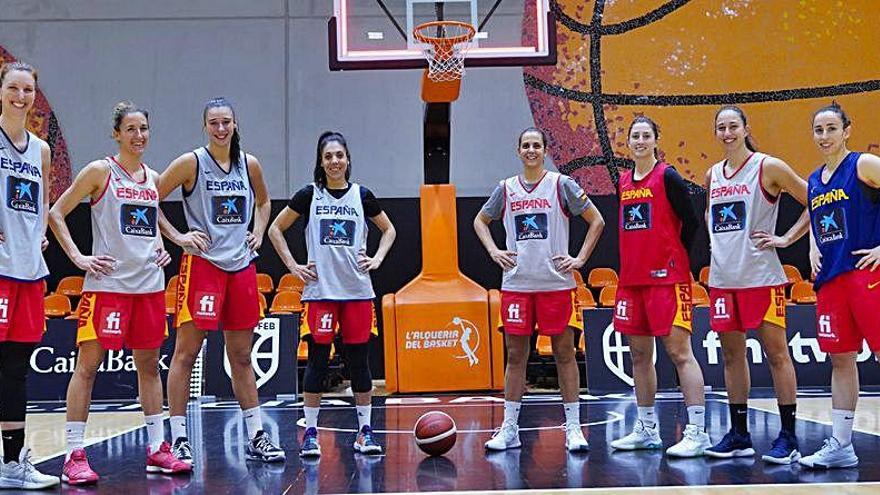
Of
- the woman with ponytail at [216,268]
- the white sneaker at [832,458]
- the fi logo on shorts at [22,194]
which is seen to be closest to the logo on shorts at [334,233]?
the woman with ponytail at [216,268]

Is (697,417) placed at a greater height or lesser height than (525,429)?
greater

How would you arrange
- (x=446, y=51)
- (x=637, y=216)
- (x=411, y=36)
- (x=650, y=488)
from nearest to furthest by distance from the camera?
(x=650, y=488) < (x=637, y=216) < (x=446, y=51) < (x=411, y=36)

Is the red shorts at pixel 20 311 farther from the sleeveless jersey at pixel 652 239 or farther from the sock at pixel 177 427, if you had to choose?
the sleeveless jersey at pixel 652 239

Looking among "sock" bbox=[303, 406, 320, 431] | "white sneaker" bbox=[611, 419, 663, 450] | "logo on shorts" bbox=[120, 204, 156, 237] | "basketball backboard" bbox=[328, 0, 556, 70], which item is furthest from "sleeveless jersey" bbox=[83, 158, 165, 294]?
"basketball backboard" bbox=[328, 0, 556, 70]

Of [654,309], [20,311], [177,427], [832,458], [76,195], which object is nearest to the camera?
[20,311]


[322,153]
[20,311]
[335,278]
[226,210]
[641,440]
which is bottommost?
[641,440]

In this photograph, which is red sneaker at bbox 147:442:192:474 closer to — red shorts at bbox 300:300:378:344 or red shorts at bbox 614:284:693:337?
red shorts at bbox 300:300:378:344

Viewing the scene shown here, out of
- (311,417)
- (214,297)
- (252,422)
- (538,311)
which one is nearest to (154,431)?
(252,422)

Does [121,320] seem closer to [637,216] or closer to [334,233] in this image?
[334,233]

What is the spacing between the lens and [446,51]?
316 inches

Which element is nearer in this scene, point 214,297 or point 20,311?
point 20,311

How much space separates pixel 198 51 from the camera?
12430 millimetres

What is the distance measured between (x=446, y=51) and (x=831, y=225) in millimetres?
4610

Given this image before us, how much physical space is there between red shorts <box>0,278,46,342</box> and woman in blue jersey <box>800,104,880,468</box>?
3.94 meters
